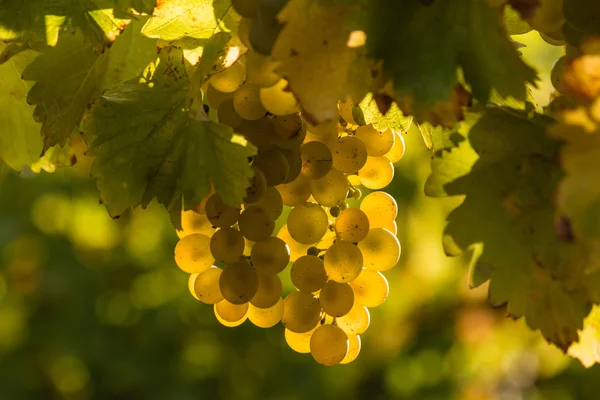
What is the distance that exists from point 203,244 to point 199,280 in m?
0.04

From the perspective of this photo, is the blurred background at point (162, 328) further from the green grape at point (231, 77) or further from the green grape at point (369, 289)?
the green grape at point (231, 77)

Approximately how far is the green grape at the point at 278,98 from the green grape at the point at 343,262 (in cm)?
19

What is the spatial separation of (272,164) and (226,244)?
0.33 ft

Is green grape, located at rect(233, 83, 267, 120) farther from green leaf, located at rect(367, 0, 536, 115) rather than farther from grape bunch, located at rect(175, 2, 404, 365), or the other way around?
green leaf, located at rect(367, 0, 536, 115)

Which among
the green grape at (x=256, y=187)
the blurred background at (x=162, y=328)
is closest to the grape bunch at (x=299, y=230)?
the green grape at (x=256, y=187)

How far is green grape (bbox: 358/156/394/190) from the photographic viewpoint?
35.8 inches

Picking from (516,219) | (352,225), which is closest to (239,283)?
(352,225)

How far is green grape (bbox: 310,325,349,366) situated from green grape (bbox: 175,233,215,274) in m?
0.13

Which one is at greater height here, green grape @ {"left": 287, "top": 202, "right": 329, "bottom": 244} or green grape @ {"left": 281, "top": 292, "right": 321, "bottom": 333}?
green grape @ {"left": 287, "top": 202, "right": 329, "bottom": 244}

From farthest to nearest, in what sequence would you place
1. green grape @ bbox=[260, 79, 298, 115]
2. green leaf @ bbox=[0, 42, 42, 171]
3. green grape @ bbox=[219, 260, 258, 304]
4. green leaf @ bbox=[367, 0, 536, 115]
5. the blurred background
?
the blurred background → green leaf @ bbox=[0, 42, 42, 171] → green grape @ bbox=[219, 260, 258, 304] → green grape @ bbox=[260, 79, 298, 115] → green leaf @ bbox=[367, 0, 536, 115]

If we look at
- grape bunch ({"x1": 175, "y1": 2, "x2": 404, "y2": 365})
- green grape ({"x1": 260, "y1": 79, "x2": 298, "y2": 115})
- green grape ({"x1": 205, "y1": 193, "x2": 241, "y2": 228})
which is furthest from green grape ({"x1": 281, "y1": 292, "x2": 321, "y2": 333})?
green grape ({"x1": 260, "y1": 79, "x2": 298, "y2": 115})

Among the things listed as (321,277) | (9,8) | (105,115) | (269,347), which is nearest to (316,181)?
(321,277)

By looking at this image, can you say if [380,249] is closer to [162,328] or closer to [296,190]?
[296,190]

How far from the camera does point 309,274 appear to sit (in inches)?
34.2
